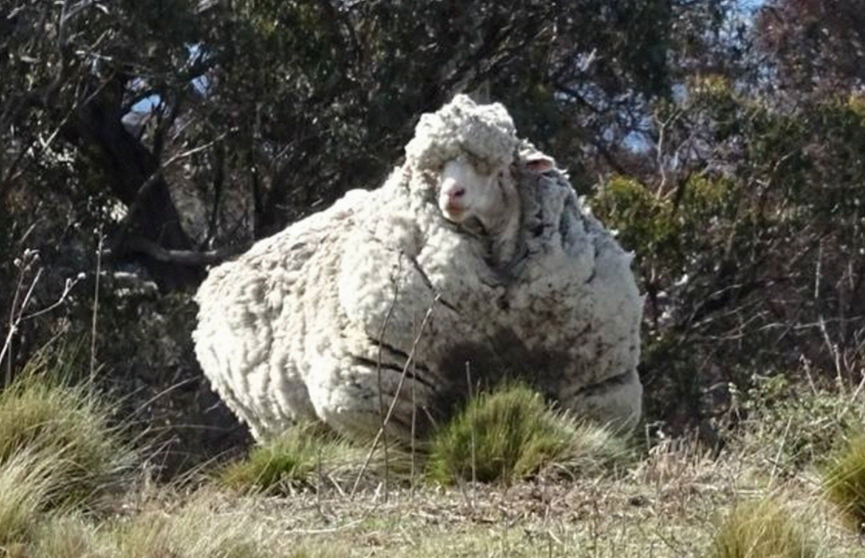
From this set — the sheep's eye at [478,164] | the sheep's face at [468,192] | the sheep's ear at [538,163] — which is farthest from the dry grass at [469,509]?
the sheep's ear at [538,163]

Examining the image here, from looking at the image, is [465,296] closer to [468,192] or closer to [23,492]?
[468,192]

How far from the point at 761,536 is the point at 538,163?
4.30 metres

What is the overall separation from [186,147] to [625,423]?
1287 cm

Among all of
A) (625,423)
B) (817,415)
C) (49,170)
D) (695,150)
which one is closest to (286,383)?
(625,423)

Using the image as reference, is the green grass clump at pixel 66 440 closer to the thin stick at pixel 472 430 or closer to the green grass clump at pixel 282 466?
the green grass clump at pixel 282 466

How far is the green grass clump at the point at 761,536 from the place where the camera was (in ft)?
20.4

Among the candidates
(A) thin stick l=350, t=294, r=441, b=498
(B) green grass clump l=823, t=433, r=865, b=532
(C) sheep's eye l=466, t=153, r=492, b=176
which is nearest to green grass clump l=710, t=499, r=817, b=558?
(B) green grass clump l=823, t=433, r=865, b=532

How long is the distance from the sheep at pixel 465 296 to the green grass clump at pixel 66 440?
1.88 m

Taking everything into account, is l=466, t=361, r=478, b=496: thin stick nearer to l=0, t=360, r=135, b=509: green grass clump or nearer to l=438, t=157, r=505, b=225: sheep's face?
l=438, t=157, r=505, b=225: sheep's face

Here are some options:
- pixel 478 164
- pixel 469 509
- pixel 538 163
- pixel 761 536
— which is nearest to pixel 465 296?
pixel 478 164

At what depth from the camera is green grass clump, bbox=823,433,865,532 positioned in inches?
281

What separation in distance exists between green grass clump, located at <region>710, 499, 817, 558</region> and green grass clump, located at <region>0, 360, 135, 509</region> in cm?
213

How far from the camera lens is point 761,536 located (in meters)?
6.25

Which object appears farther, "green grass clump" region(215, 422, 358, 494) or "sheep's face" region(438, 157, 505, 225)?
"sheep's face" region(438, 157, 505, 225)
